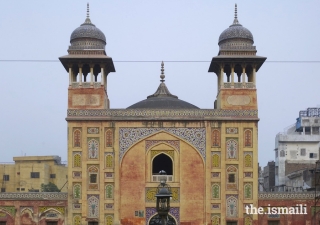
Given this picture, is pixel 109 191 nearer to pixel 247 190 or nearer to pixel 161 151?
pixel 161 151

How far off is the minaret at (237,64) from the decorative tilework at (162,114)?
31 centimetres

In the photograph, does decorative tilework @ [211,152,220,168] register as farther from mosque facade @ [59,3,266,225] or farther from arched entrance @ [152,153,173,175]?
arched entrance @ [152,153,173,175]

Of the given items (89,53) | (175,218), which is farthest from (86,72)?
(175,218)

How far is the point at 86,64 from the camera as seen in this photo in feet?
75.5

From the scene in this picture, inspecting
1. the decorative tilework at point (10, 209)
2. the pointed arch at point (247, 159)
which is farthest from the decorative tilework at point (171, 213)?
the decorative tilework at point (10, 209)

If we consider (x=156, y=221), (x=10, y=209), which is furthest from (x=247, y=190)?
(x=10, y=209)

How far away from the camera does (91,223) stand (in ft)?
72.3

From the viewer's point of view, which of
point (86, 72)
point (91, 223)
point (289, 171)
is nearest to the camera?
point (91, 223)

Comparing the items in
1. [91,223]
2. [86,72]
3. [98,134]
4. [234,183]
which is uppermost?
[86,72]

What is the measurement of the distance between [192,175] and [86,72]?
581cm

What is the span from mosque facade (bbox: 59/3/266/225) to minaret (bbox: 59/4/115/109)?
0.04 meters

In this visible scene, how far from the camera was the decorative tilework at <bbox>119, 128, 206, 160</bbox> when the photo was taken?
22344mm

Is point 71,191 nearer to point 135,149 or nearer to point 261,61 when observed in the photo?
point 135,149

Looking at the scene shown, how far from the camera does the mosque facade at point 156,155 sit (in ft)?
72.3
